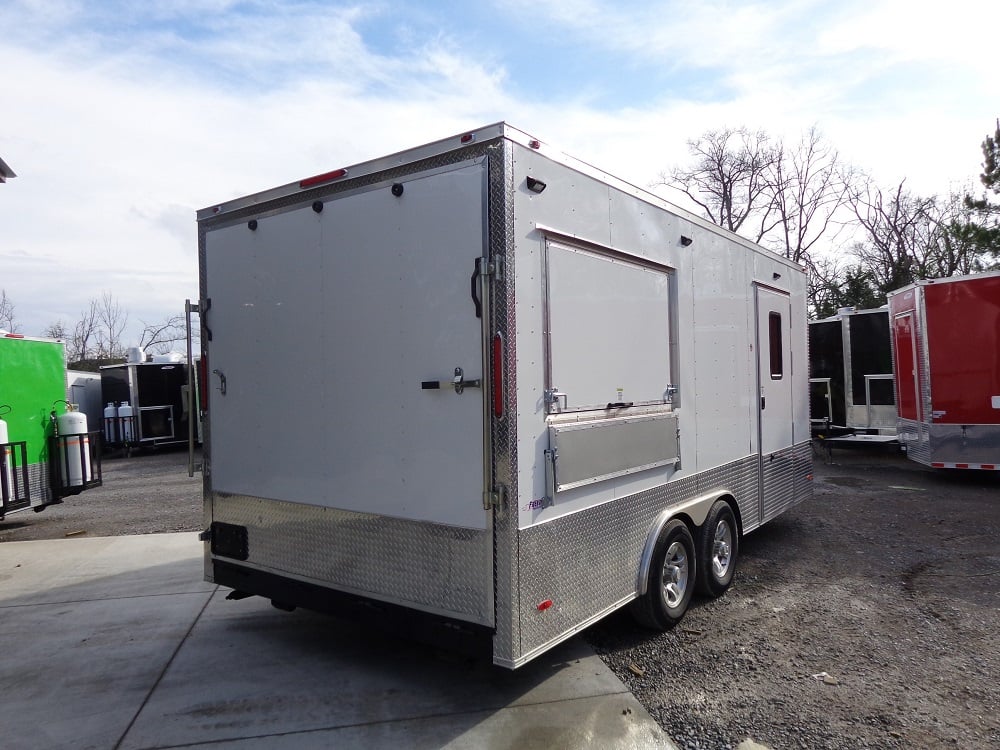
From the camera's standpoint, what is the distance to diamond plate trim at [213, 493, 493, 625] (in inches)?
127

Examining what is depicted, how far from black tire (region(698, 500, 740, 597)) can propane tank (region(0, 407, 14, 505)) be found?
7112 mm

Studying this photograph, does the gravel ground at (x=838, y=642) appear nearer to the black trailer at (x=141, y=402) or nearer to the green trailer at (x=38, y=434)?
the green trailer at (x=38, y=434)

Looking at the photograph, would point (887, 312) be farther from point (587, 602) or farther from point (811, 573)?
point (587, 602)

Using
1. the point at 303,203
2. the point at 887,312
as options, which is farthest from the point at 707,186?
the point at 303,203

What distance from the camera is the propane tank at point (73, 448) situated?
8234 mm

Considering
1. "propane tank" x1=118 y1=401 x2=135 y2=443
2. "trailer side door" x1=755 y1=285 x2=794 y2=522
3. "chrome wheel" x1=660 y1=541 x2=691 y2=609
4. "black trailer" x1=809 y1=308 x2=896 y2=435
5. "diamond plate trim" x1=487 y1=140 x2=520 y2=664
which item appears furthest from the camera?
"propane tank" x1=118 y1=401 x2=135 y2=443

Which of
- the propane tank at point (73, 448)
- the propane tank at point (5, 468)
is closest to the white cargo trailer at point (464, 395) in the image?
the propane tank at point (5, 468)

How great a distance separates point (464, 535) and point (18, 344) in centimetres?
710

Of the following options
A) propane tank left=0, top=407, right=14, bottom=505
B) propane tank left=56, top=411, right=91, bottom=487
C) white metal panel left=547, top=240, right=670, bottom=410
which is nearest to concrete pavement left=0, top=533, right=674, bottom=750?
white metal panel left=547, top=240, right=670, bottom=410

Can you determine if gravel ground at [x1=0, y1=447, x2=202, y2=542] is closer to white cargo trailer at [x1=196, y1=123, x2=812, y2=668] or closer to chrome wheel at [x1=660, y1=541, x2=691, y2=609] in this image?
white cargo trailer at [x1=196, y1=123, x2=812, y2=668]

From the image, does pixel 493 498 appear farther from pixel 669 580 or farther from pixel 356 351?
pixel 669 580

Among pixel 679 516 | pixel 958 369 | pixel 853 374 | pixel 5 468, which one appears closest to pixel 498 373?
pixel 679 516

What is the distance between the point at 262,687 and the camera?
3725mm

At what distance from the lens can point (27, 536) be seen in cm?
795
